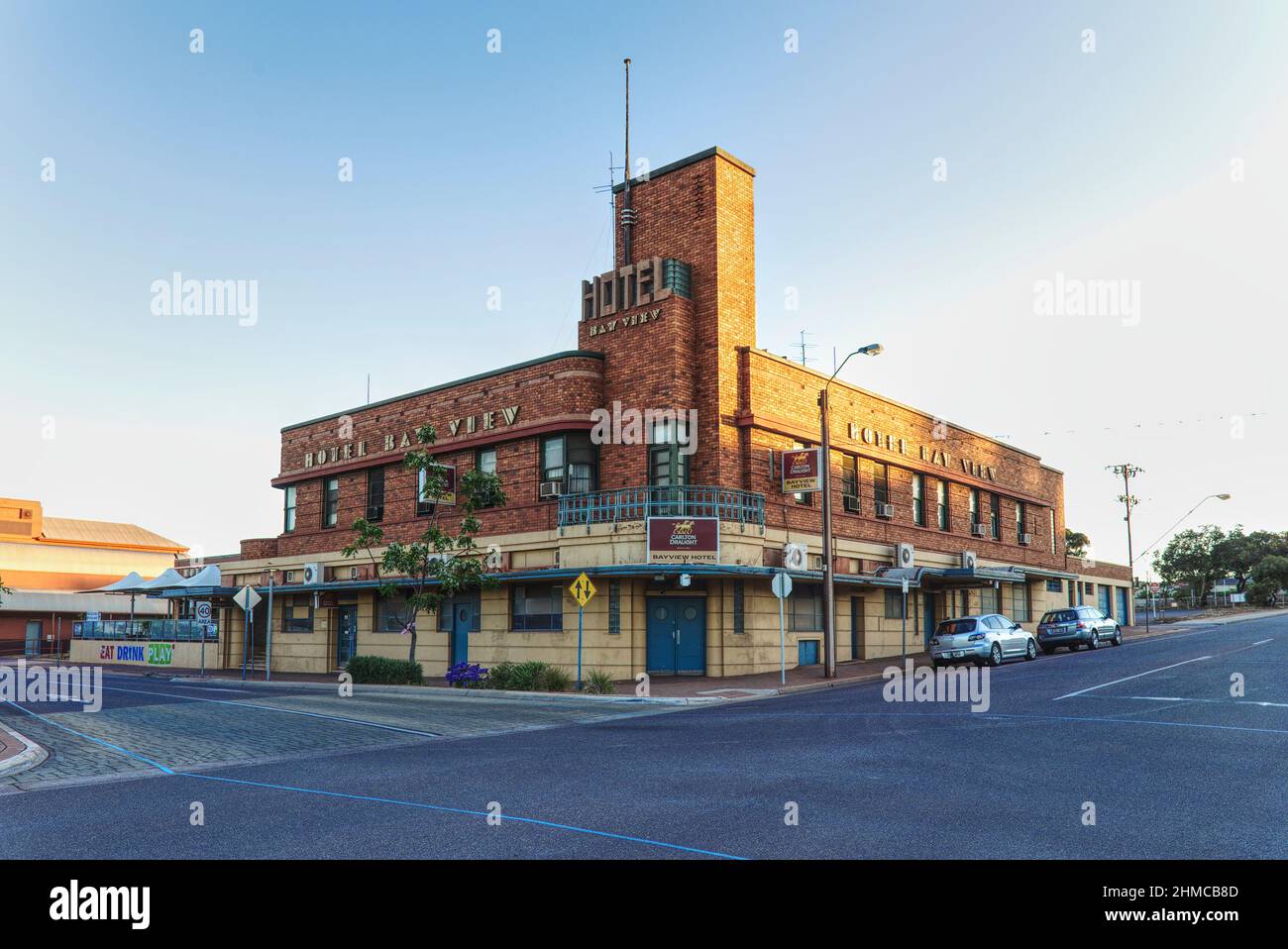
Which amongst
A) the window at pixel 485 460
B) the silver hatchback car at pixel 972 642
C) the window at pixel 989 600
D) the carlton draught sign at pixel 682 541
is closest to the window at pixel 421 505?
the window at pixel 485 460

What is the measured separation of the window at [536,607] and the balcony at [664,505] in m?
2.16

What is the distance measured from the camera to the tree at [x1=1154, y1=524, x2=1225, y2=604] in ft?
373

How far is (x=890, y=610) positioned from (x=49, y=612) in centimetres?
6049

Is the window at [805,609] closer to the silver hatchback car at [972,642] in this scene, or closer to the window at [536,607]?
the silver hatchback car at [972,642]

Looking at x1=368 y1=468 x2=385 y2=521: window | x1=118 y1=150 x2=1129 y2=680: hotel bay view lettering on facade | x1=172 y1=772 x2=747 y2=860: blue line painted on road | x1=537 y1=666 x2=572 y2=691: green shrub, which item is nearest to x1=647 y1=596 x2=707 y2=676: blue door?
x1=118 y1=150 x2=1129 y2=680: hotel bay view lettering on facade

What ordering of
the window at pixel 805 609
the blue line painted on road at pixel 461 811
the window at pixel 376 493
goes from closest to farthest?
1. the blue line painted on road at pixel 461 811
2. the window at pixel 805 609
3. the window at pixel 376 493

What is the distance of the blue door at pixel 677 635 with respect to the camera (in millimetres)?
27203

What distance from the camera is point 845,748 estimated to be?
39.7 ft

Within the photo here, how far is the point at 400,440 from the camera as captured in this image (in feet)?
117

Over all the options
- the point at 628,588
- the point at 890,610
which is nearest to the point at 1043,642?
the point at 890,610

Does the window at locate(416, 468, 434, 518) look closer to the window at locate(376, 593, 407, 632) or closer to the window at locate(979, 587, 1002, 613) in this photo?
the window at locate(376, 593, 407, 632)

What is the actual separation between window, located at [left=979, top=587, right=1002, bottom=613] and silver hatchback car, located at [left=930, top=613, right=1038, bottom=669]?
14.4 m

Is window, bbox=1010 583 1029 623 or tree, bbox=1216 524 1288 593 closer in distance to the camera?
window, bbox=1010 583 1029 623
